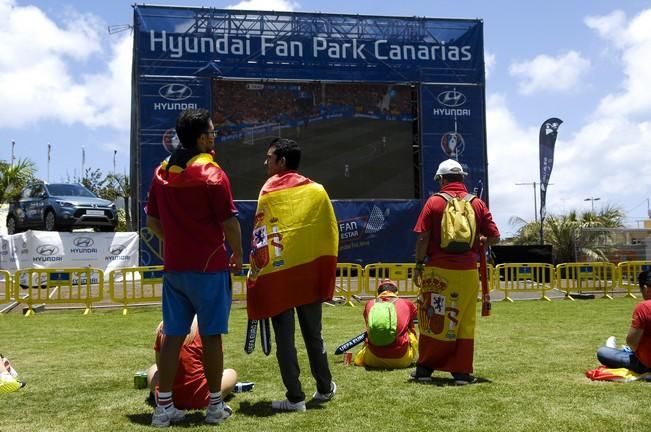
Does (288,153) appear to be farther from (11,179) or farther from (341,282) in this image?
(11,179)

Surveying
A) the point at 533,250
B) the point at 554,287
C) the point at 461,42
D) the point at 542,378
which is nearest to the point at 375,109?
the point at 461,42

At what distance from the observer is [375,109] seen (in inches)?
910

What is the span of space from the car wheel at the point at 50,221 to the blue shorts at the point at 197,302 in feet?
53.6

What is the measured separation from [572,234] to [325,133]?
11.4 meters

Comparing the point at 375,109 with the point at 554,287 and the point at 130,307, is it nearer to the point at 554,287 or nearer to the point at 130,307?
the point at 554,287

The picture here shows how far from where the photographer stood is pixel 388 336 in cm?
620

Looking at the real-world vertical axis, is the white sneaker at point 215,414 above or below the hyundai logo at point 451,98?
below

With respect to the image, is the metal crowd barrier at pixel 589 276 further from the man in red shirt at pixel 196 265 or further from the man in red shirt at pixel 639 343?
the man in red shirt at pixel 196 265

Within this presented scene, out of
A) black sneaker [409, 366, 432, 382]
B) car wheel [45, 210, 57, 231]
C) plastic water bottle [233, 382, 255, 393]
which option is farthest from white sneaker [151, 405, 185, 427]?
car wheel [45, 210, 57, 231]

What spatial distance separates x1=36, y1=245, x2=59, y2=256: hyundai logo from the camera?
18156 mm

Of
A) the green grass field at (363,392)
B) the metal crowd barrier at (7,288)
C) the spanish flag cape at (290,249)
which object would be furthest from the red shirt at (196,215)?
the metal crowd barrier at (7,288)

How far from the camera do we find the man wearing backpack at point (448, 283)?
5.57 meters

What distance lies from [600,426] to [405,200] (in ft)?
63.5

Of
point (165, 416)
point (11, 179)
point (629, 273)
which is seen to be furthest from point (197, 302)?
point (11, 179)
